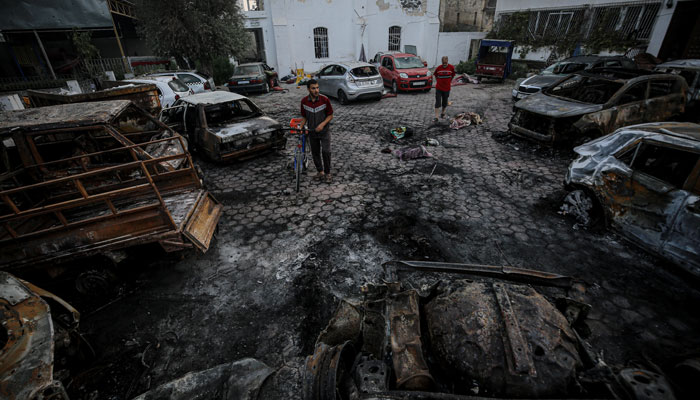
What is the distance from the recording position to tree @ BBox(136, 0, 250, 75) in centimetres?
1430

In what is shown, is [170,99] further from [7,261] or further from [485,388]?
[485,388]

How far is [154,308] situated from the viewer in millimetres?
3539

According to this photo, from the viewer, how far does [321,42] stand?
66.9 ft

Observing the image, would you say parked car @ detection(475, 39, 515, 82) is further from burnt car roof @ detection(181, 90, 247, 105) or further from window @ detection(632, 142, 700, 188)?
burnt car roof @ detection(181, 90, 247, 105)

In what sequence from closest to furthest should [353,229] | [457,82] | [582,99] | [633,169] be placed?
[633,169] < [353,229] < [582,99] < [457,82]

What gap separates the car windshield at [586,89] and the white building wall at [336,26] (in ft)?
50.9

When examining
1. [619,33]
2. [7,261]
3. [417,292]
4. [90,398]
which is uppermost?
[619,33]

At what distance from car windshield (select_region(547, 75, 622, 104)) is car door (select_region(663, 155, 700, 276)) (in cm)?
502

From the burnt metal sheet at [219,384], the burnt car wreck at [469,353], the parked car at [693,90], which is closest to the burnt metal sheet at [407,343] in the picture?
the burnt car wreck at [469,353]

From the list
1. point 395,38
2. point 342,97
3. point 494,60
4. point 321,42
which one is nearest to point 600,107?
point 342,97

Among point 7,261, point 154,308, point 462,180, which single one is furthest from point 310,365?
point 462,180

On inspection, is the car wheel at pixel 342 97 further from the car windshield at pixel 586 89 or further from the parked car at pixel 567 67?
the car windshield at pixel 586 89

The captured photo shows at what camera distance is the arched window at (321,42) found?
20.1 m

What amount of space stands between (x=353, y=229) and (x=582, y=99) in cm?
760
